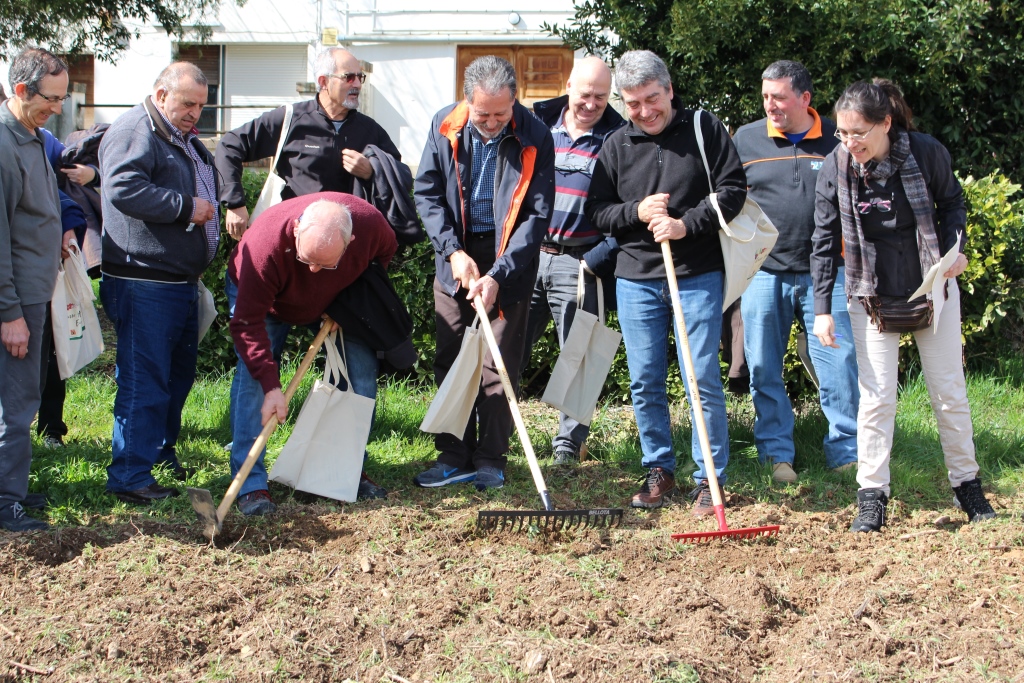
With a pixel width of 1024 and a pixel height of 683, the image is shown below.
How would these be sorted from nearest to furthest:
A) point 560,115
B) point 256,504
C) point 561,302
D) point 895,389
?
point 895,389 < point 256,504 < point 561,302 < point 560,115

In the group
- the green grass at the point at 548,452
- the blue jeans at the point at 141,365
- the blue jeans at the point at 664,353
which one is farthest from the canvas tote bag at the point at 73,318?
the blue jeans at the point at 664,353

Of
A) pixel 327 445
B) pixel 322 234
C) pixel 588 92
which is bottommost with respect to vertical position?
pixel 327 445

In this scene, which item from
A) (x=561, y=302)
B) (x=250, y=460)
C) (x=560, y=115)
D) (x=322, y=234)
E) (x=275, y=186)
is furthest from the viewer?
(x=560, y=115)

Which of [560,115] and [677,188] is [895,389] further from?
Answer: [560,115]

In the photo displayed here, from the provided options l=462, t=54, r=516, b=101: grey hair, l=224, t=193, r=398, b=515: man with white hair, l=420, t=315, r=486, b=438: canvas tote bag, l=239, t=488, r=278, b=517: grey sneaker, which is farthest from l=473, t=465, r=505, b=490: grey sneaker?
l=462, t=54, r=516, b=101: grey hair

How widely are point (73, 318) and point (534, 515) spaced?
243 cm

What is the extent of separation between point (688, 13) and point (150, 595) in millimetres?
5804

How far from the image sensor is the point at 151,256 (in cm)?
464

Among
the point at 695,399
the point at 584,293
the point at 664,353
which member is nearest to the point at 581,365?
the point at 584,293

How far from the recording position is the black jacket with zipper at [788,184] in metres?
5.17

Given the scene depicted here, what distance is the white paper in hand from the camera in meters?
4.29

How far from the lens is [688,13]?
7.59 m

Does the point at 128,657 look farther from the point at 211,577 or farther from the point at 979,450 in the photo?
the point at 979,450

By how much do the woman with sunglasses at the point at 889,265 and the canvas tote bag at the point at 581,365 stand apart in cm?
113
